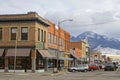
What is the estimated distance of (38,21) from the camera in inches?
2404

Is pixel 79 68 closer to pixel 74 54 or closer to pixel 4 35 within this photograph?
pixel 4 35

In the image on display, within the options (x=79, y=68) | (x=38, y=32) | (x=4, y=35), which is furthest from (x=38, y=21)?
(x=79, y=68)

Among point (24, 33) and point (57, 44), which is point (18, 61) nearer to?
point (24, 33)

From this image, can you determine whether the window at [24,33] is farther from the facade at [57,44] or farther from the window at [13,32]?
the facade at [57,44]

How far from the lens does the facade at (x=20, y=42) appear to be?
5947 centimetres

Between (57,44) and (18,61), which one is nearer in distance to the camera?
(18,61)

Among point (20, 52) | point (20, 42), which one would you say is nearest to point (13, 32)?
point (20, 42)

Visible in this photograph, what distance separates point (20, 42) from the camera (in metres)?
60.1

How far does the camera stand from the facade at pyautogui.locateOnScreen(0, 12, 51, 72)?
5947 centimetres

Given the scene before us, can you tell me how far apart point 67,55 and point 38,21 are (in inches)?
1246

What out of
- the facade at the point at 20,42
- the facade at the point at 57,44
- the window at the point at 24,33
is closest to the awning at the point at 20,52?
the facade at the point at 20,42

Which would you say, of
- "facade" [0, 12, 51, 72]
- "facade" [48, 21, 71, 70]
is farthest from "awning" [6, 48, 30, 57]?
"facade" [48, 21, 71, 70]

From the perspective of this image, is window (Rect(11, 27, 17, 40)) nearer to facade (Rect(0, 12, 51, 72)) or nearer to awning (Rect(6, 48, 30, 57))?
facade (Rect(0, 12, 51, 72))

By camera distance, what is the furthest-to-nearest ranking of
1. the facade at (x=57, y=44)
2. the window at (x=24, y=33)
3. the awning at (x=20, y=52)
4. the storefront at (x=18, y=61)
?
1. the facade at (x=57, y=44)
2. the window at (x=24, y=33)
3. the storefront at (x=18, y=61)
4. the awning at (x=20, y=52)
